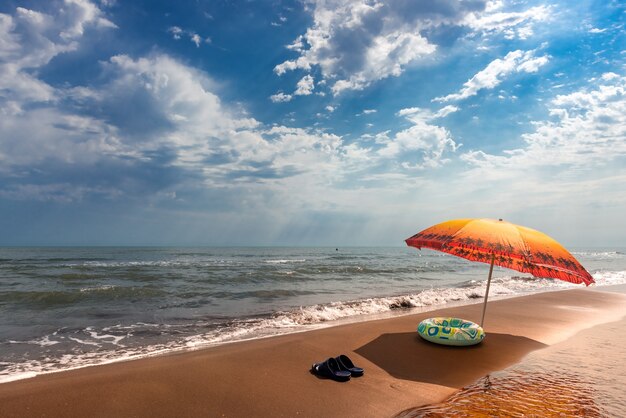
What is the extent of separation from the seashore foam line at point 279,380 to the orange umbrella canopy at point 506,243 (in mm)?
1784

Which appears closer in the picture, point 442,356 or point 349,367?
point 349,367

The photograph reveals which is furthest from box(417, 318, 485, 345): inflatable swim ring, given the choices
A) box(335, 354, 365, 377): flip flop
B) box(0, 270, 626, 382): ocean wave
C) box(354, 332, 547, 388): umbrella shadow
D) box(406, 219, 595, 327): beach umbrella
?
box(0, 270, 626, 382): ocean wave

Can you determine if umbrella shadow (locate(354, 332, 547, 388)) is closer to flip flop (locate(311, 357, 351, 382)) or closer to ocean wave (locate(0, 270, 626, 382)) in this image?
flip flop (locate(311, 357, 351, 382))

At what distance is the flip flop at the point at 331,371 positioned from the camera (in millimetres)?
4637

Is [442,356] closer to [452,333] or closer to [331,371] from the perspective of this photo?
[452,333]

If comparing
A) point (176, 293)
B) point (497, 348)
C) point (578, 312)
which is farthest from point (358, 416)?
point (176, 293)

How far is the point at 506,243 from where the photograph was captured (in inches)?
214

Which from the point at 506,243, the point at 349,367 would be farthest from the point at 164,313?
the point at 506,243

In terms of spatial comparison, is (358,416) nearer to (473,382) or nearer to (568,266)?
(473,382)

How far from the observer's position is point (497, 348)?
251 inches

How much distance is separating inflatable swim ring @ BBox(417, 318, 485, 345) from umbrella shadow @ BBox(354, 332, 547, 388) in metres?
0.14

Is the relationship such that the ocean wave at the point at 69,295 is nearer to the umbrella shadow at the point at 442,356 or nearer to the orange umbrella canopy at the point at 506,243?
the umbrella shadow at the point at 442,356

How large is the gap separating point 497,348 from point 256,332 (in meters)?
5.54

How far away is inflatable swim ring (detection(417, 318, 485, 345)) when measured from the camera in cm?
623
